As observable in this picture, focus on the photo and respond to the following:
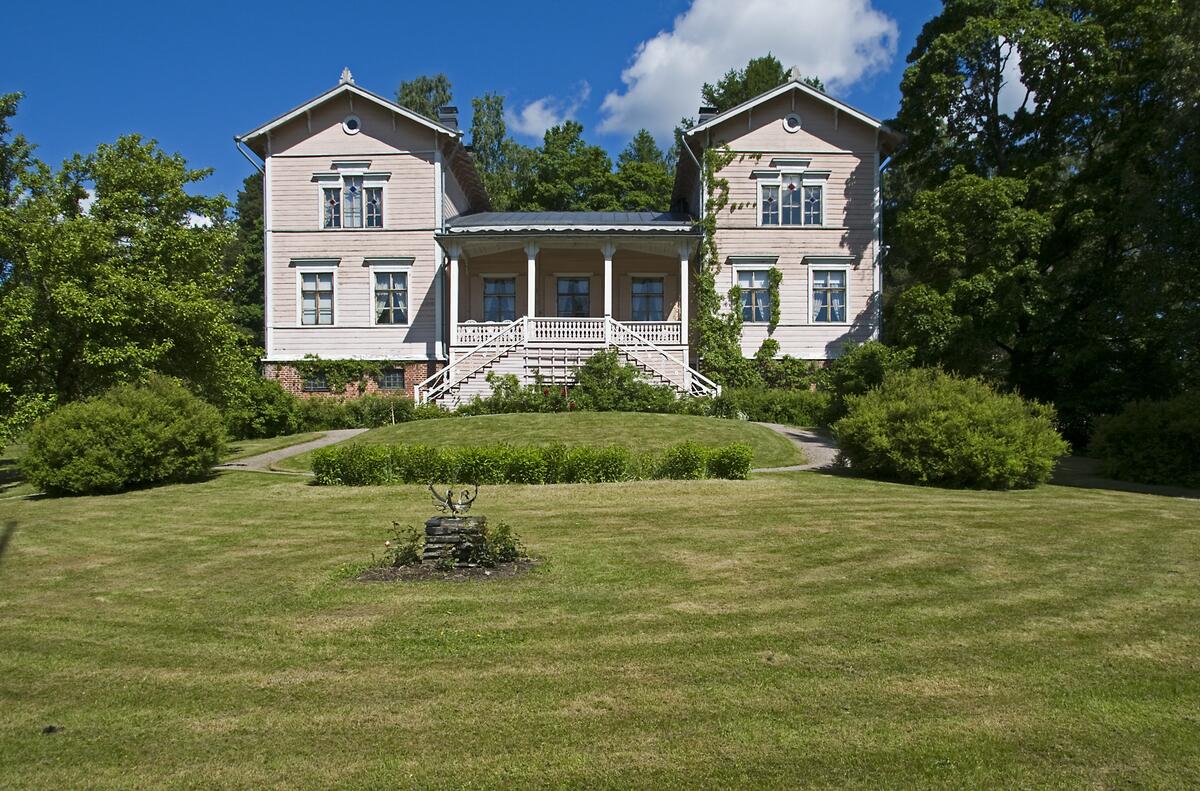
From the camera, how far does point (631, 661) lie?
549 centimetres

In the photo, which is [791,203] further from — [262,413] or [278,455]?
[278,455]

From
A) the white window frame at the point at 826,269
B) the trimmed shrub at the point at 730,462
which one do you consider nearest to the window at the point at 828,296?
the white window frame at the point at 826,269

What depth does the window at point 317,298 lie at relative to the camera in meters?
28.5

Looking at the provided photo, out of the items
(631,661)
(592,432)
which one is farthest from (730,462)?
(631,661)

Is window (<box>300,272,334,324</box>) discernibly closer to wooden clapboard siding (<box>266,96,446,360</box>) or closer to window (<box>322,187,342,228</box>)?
wooden clapboard siding (<box>266,96,446,360</box>)

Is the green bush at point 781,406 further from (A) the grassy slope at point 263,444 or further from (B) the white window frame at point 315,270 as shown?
(B) the white window frame at point 315,270

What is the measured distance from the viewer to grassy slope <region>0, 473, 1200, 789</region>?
13.5ft

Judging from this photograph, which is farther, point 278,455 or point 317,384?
point 317,384

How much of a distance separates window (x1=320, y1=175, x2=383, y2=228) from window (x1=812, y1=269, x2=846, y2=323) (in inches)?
621

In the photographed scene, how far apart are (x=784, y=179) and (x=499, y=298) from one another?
11.2m

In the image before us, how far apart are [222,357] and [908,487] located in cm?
1523

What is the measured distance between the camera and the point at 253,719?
4.68 m

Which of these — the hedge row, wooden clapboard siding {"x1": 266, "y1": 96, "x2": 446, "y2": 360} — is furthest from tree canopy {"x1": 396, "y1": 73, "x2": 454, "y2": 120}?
the hedge row

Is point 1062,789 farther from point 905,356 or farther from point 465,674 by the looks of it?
point 905,356
